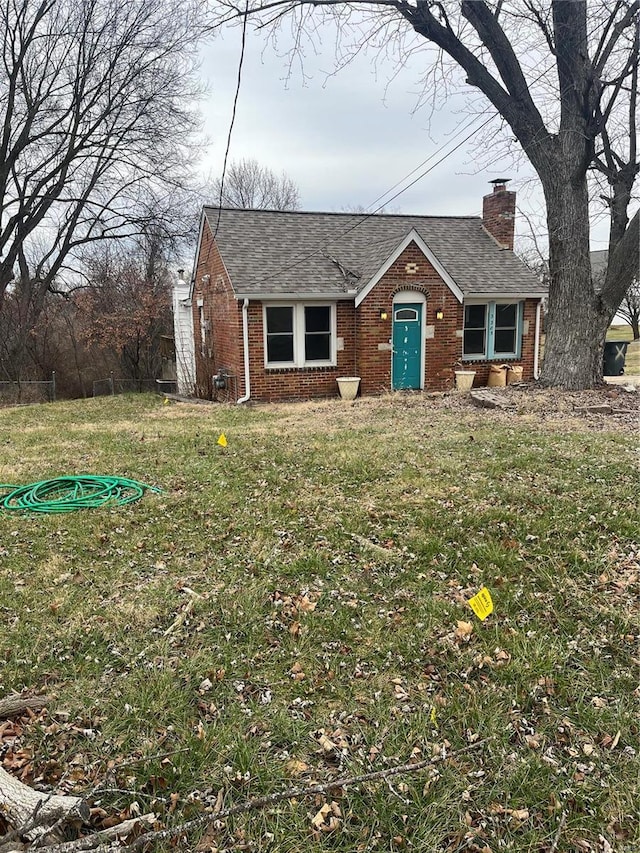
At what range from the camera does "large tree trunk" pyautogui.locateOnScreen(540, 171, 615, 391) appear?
1074cm

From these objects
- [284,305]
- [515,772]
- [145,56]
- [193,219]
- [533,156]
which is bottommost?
[515,772]

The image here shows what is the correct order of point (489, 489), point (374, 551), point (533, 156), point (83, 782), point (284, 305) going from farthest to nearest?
point (284, 305) < point (533, 156) < point (489, 489) < point (374, 551) < point (83, 782)

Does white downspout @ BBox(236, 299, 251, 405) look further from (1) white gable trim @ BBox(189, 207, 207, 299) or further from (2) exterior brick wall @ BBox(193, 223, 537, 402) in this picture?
(1) white gable trim @ BBox(189, 207, 207, 299)

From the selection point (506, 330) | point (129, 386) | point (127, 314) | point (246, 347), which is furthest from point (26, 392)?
point (506, 330)

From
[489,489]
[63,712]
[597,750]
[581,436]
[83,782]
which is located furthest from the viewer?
[581,436]

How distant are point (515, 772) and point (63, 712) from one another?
84.9 inches

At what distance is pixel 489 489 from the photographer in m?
5.42

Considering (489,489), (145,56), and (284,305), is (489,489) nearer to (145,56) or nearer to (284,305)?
(284,305)

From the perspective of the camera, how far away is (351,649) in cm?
321

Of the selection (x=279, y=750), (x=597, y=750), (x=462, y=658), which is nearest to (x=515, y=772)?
(x=597, y=750)

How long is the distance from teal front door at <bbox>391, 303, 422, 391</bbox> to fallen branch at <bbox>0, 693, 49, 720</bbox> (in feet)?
39.3

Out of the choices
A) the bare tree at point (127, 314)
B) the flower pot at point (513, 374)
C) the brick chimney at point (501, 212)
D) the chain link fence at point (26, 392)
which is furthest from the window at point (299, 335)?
the chain link fence at point (26, 392)

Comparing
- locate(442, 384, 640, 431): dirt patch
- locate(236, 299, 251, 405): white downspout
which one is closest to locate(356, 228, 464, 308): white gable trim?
locate(236, 299, 251, 405): white downspout

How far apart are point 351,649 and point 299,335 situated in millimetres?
11013
